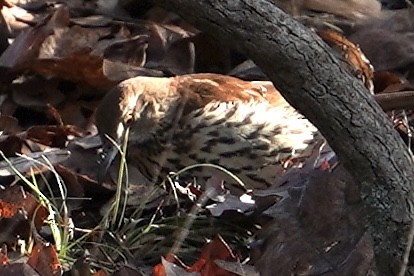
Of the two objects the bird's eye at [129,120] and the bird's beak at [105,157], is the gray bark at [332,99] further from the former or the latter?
the bird's eye at [129,120]

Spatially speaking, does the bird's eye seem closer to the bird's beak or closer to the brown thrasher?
the brown thrasher

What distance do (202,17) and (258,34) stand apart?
0.12m

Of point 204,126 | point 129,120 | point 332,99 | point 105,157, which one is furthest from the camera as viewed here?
point 129,120

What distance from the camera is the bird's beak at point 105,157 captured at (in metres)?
4.42

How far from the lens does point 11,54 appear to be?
5367mm

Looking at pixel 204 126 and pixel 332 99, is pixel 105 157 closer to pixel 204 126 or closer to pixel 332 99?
pixel 204 126

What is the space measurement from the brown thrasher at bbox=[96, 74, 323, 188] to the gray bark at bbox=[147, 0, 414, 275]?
6.42 ft

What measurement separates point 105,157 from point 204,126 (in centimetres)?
44

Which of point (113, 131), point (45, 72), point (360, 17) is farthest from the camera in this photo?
point (360, 17)

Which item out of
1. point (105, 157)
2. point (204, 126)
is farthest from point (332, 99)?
point (204, 126)

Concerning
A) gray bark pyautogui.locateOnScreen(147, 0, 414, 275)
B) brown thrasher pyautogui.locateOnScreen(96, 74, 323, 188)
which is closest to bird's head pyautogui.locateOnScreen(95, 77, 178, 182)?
brown thrasher pyautogui.locateOnScreen(96, 74, 323, 188)

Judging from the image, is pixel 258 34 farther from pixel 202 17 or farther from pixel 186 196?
pixel 186 196

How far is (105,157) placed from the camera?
4.51 m

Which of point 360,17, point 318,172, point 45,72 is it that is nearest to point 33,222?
point 318,172
